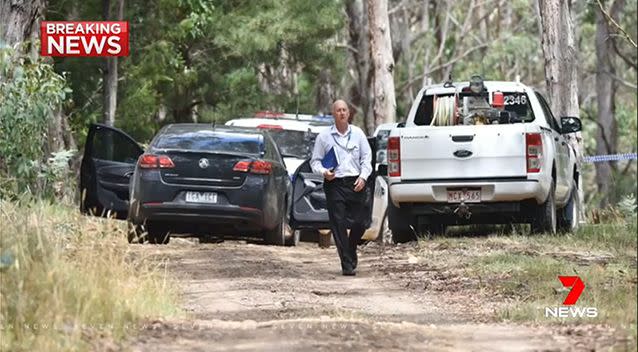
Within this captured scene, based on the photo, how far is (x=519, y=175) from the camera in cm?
1820

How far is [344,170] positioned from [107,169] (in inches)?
239

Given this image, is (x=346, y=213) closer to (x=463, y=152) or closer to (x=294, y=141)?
(x=463, y=152)

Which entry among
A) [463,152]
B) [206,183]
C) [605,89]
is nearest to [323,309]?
[463,152]

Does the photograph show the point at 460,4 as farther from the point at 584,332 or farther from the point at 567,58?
the point at 584,332

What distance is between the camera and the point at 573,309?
11453 mm

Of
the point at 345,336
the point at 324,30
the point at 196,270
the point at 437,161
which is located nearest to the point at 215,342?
the point at 345,336

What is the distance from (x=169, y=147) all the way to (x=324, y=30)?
1863cm

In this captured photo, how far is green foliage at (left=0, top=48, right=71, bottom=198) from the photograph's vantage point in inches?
631

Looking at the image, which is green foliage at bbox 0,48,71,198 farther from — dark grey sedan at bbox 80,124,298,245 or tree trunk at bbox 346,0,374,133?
tree trunk at bbox 346,0,374,133

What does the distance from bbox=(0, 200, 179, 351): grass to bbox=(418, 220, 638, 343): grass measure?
2700 mm

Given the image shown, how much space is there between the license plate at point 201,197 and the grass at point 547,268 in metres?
2.57

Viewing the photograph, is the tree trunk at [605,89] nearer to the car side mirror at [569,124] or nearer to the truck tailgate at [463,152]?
the car side mirror at [569,124]

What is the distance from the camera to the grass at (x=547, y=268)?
11297 mm

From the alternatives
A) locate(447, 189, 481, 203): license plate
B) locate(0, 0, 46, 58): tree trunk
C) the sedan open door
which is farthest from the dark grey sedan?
locate(447, 189, 481, 203): license plate
